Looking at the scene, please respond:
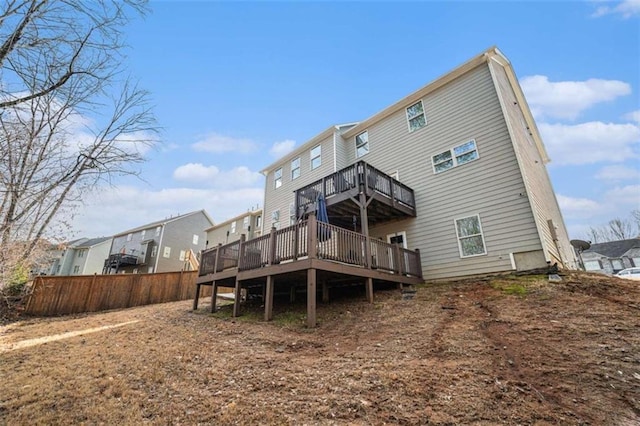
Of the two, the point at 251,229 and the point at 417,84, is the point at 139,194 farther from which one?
the point at 251,229

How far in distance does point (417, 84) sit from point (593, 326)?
454 inches

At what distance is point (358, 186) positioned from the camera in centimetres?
1041

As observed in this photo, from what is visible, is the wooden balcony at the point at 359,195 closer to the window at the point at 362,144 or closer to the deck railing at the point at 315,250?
the deck railing at the point at 315,250

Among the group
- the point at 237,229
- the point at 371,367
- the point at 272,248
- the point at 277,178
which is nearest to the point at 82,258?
the point at 237,229

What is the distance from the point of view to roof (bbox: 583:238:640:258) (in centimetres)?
3539

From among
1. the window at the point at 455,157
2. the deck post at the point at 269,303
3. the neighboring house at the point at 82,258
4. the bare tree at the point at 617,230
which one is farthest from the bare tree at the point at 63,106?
the bare tree at the point at 617,230

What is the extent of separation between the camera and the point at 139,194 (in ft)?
18.6

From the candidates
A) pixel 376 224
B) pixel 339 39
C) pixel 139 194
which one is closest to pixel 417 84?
pixel 339 39

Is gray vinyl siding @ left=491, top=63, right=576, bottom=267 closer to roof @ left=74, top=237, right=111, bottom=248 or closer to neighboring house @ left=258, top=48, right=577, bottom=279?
neighboring house @ left=258, top=48, right=577, bottom=279

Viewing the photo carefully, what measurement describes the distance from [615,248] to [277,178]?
45.3 m

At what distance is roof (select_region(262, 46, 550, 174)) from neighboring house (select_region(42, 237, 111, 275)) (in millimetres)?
33824

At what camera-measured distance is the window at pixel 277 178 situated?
18.5 metres

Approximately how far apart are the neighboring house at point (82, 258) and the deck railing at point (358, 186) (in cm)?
3706

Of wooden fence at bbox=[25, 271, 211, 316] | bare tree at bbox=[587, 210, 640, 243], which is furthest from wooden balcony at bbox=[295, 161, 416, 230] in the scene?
bare tree at bbox=[587, 210, 640, 243]
